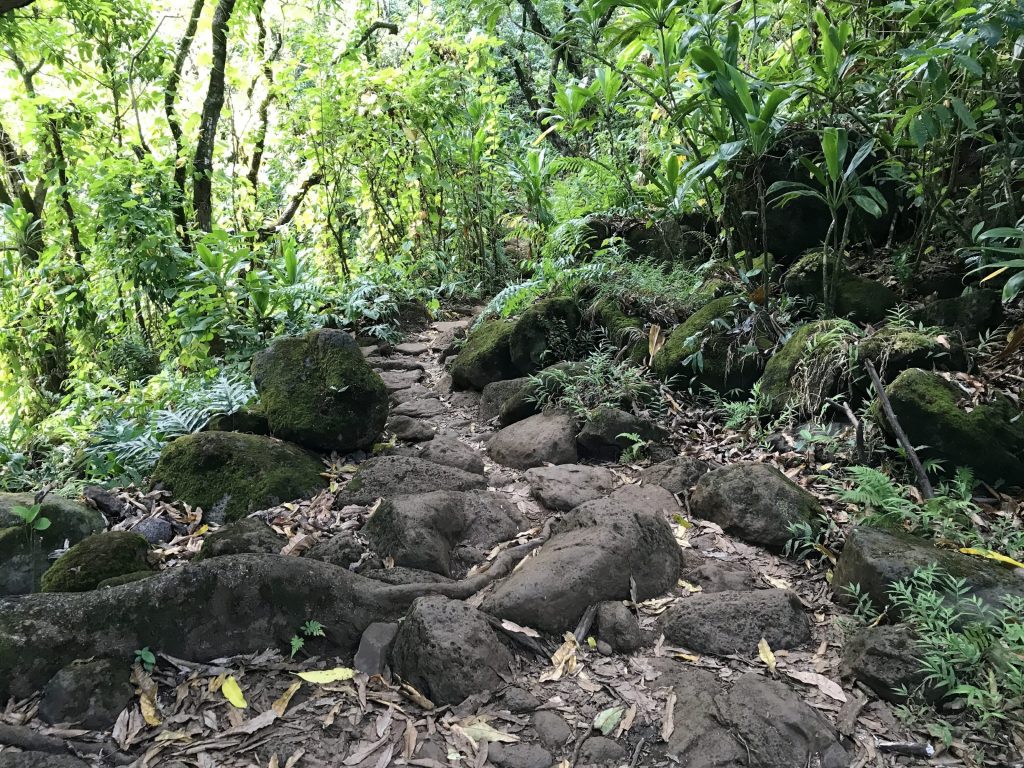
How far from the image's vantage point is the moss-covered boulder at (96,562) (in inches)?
109

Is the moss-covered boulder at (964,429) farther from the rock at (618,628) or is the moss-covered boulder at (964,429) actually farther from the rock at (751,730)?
the rock at (618,628)

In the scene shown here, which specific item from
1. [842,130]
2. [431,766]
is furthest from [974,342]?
[431,766]

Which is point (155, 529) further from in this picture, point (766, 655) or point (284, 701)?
point (766, 655)

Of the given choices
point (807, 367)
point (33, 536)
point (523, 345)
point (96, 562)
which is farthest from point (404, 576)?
point (523, 345)

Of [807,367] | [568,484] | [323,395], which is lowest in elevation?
[568,484]

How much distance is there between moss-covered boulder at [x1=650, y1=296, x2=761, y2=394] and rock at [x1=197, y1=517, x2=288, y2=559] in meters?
3.03

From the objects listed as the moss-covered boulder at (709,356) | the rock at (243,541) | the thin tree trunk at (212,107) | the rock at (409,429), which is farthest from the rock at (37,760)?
the thin tree trunk at (212,107)

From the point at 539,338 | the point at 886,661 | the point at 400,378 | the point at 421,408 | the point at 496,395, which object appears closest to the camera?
the point at 886,661

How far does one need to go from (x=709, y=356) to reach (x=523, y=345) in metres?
1.59

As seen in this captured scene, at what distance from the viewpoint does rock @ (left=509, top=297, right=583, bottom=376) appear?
18.2ft

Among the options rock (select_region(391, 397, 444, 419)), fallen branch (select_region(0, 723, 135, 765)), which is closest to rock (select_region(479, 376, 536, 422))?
rock (select_region(391, 397, 444, 419))

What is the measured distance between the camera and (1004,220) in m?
4.09

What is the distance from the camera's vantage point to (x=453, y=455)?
4469mm

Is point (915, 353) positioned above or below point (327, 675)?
above
